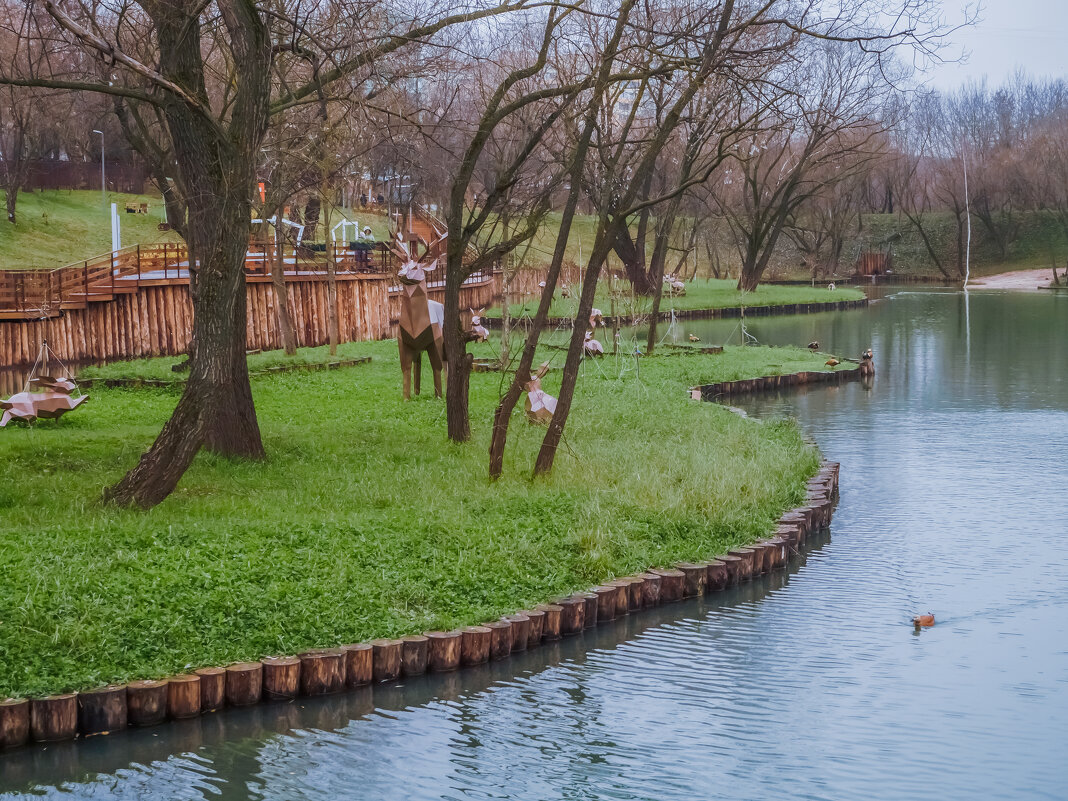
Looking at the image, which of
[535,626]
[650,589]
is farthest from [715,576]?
[535,626]

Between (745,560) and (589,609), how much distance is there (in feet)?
6.44

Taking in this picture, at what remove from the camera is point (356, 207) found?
212 feet

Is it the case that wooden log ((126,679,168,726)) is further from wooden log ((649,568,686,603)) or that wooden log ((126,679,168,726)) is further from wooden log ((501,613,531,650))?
wooden log ((649,568,686,603))

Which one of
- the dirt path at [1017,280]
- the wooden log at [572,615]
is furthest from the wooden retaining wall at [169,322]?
the dirt path at [1017,280]

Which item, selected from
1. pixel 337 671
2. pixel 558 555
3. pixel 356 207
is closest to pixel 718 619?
pixel 558 555

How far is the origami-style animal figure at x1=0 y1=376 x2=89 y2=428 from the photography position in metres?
15.3

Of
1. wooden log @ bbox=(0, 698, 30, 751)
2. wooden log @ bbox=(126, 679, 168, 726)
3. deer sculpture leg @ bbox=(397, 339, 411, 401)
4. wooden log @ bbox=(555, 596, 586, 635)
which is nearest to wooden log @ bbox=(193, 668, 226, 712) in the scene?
wooden log @ bbox=(126, 679, 168, 726)

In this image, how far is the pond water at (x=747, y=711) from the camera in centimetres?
668

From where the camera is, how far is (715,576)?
1019 cm

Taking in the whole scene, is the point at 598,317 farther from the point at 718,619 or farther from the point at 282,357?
the point at 718,619

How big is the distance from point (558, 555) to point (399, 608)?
167 cm

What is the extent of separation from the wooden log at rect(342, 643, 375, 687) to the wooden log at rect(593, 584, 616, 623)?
2086 millimetres

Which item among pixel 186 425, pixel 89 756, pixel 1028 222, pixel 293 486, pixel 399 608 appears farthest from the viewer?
pixel 1028 222

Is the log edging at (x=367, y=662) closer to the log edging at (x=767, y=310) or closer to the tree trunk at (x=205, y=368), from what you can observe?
the tree trunk at (x=205, y=368)
